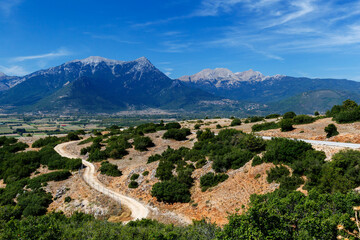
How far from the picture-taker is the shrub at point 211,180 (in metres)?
29.9

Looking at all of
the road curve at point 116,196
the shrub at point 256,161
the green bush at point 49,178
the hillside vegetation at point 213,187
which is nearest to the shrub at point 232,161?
the hillside vegetation at point 213,187

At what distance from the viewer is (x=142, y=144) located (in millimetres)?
50875

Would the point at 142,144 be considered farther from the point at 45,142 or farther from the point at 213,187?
the point at 45,142

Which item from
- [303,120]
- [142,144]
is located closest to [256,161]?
[303,120]

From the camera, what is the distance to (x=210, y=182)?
30.3 metres

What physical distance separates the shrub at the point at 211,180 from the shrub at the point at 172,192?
244 centimetres

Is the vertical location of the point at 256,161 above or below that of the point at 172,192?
above

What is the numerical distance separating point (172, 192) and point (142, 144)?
23.6m

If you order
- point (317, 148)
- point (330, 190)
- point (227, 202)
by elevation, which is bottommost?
point (227, 202)

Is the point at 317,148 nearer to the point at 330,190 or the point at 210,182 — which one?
the point at 330,190

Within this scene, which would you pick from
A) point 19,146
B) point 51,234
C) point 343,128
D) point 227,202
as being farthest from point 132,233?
point 19,146

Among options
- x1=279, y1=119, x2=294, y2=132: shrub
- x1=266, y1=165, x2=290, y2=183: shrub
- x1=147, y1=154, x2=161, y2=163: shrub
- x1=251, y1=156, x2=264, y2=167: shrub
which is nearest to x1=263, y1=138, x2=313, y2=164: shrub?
x1=251, y1=156, x2=264, y2=167: shrub

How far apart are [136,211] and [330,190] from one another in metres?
22.6

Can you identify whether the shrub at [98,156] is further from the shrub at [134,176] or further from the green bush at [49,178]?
the shrub at [134,176]
